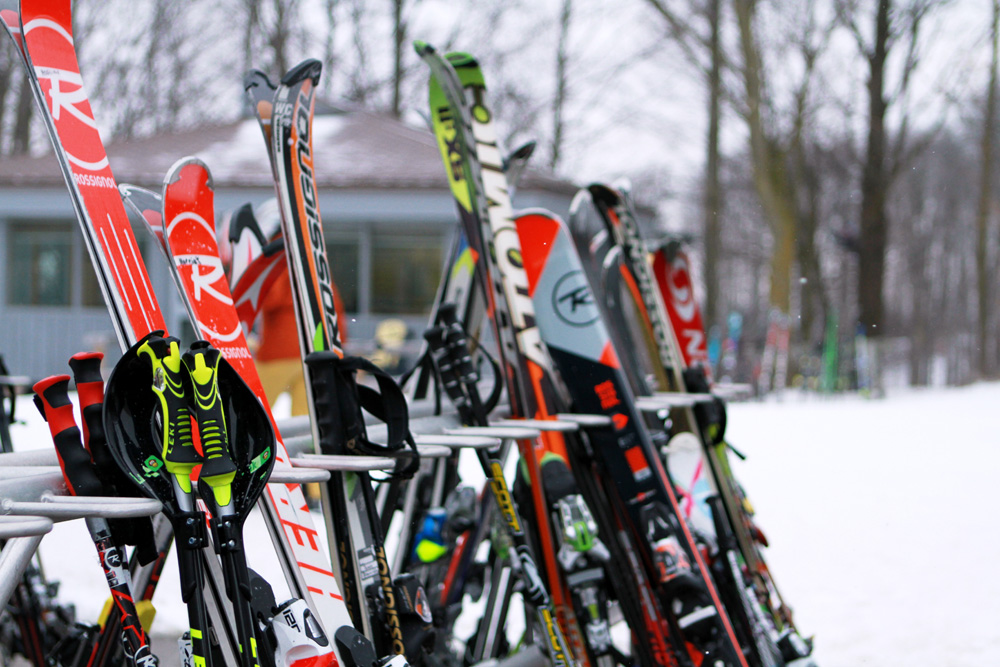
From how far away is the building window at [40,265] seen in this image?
10164mm

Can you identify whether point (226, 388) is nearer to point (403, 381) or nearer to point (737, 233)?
point (403, 381)

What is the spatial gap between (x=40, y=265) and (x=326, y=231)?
358cm

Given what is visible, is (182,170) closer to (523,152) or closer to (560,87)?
(523,152)

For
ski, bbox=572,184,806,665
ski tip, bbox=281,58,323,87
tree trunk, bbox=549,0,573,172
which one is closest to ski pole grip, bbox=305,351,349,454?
ski tip, bbox=281,58,323,87

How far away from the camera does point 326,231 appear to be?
10.0 m

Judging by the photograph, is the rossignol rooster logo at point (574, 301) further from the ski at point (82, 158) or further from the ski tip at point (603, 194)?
the ski at point (82, 158)

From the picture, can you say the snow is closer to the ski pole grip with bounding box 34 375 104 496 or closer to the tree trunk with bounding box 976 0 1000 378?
the ski pole grip with bounding box 34 375 104 496

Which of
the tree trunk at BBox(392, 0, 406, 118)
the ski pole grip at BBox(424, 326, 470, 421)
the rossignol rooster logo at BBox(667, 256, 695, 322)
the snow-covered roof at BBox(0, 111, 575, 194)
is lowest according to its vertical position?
the ski pole grip at BBox(424, 326, 470, 421)

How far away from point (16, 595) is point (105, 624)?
55 centimetres

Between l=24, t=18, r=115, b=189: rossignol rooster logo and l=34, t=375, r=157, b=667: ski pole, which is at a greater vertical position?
l=24, t=18, r=115, b=189: rossignol rooster logo

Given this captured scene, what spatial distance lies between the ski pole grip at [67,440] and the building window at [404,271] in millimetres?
9066

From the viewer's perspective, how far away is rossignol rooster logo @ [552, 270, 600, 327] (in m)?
2.00

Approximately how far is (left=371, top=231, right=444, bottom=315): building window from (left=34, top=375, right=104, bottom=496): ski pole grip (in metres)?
9.07

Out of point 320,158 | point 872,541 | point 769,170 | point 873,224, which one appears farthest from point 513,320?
point 873,224
